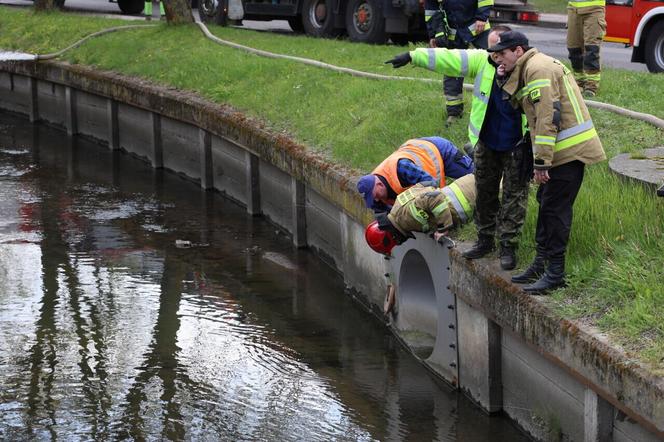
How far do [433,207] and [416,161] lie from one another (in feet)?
2.50

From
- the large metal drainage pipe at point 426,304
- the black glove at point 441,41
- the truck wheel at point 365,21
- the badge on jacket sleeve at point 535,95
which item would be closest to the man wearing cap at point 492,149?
the badge on jacket sleeve at point 535,95

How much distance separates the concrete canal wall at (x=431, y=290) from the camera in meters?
6.58

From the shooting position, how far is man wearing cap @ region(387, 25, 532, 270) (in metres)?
7.66

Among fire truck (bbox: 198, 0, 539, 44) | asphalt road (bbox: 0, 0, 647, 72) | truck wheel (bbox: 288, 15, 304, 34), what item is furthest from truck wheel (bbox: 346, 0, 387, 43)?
truck wheel (bbox: 288, 15, 304, 34)

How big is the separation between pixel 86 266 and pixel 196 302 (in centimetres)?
169

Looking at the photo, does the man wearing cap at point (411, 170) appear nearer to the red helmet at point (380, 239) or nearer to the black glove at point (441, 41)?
the red helmet at point (380, 239)

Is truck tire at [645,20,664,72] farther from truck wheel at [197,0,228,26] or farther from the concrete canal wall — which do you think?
truck wheel at [197,0,228,26]

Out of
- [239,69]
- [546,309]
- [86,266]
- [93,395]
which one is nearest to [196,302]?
[86,266]

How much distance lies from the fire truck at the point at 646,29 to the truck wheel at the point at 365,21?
3.90 meters

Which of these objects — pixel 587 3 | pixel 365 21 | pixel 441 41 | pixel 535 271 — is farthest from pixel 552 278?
pixel 365 21

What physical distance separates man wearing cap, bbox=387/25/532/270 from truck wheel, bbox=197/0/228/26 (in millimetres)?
14515

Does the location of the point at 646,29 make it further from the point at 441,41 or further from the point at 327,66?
the point at 441,41

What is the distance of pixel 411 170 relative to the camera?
9164 millimetres

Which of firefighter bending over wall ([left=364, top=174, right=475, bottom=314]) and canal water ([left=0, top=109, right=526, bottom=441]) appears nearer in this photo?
canal water ([left=0, top=109, right=526, bottom=441])
